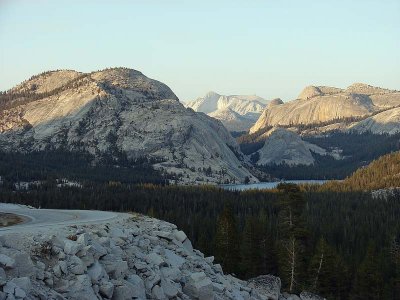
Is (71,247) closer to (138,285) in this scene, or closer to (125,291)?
(125,291)

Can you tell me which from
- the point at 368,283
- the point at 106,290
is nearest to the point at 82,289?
the point at 106,290

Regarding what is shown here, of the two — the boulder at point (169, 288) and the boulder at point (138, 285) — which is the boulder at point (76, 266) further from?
the boulder at point (169, 288)

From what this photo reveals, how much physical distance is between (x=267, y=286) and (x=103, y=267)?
29.3 m

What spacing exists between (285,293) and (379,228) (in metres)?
79.6

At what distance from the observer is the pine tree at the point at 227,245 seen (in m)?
74.1

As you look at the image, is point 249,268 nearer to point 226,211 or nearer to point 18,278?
point 226,211

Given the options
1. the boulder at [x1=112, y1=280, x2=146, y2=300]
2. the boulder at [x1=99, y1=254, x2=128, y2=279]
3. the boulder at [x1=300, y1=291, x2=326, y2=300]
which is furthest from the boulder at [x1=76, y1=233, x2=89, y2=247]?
the boulder at [x1=300, y1=291, x2=326, y2=300]

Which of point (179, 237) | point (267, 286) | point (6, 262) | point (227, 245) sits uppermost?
point (6, 262)

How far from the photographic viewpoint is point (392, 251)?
313 feet

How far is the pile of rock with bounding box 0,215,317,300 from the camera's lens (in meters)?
27.4

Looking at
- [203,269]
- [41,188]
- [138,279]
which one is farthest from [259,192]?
[138,279]

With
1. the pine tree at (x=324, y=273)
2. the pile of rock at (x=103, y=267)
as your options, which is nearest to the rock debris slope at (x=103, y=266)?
the pile of rock at (x=103, y=267)

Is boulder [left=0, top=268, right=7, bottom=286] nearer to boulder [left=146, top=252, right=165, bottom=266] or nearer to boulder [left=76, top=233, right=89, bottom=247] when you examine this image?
boulder [left=76, top=233, right=89, bottom=247]

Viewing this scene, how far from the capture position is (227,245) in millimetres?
75438
